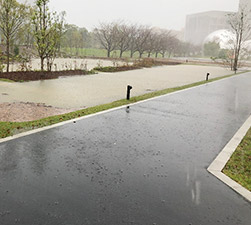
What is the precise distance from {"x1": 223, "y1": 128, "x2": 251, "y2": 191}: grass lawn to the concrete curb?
92 millimetres

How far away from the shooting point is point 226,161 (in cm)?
509

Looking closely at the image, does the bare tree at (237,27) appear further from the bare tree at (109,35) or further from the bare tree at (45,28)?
the bare tree at (109,35)

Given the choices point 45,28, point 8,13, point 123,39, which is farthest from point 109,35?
point 8,13

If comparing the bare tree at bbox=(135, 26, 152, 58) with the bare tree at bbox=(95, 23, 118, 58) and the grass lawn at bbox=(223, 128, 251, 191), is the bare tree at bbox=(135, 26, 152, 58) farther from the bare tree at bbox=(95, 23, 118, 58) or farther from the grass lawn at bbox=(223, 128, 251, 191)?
the grass lawn at bbox=(223, 128, 251, 191)

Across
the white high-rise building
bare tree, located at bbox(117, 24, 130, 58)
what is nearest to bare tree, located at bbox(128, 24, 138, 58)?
bare tree, located at bbox(117, 24, 130, 58)

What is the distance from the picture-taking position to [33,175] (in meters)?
4.16

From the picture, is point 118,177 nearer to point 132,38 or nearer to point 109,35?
point 132,38

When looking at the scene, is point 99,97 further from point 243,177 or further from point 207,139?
point 243,177

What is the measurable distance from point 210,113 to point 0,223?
7817 millimetres

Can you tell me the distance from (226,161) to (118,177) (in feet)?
7.32

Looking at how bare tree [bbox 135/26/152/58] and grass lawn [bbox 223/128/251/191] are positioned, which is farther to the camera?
bare tree [bbox 135/26/152/58]

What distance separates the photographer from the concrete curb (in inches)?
157

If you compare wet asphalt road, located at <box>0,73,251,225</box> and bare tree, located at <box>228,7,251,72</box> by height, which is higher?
bare tree, located at <box>228,7,251,72</box>

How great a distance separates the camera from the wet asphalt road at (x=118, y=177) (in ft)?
10.7
